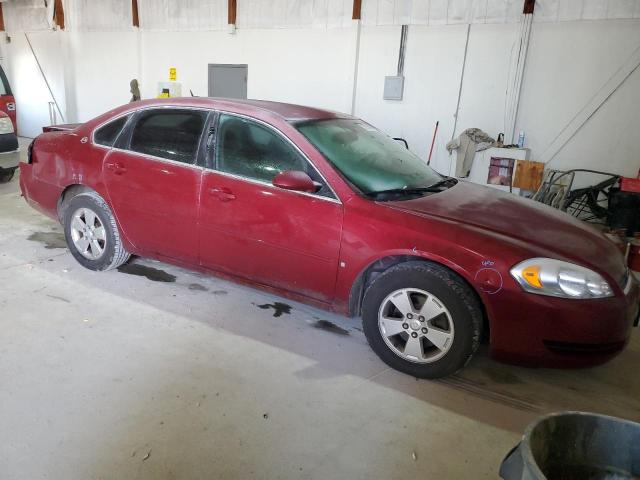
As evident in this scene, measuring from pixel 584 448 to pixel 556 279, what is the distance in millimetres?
1024

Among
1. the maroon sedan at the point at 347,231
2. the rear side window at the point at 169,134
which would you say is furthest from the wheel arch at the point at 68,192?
the rear side window at the point at 169,134

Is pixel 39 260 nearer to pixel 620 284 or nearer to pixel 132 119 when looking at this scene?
pixel 132 119

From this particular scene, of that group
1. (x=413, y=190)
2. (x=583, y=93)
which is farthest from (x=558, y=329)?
(x=583, y=93)

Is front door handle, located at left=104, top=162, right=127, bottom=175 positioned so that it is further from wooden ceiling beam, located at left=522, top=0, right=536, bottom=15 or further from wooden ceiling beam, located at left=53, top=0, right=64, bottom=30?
wooden ceiling beam, located at left=53, top=0, right=64, bottom=30

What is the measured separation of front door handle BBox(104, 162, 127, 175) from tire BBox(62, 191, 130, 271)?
0.89 feet

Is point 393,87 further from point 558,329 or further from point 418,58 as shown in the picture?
point 558,329

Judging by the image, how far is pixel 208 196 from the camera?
3275mm

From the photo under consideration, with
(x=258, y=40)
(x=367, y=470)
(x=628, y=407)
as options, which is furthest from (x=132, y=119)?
(x=258, y=40)

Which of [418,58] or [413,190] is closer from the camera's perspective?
[413,190]

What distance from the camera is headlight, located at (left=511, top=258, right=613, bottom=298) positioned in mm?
2469

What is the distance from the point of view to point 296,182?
2.88 metres

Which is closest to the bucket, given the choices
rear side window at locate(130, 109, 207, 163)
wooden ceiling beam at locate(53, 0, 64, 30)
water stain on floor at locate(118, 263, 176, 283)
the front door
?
the front door

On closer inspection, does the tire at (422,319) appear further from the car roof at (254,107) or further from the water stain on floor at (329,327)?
the car roof at (254,107)

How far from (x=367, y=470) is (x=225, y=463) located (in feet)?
1.97
